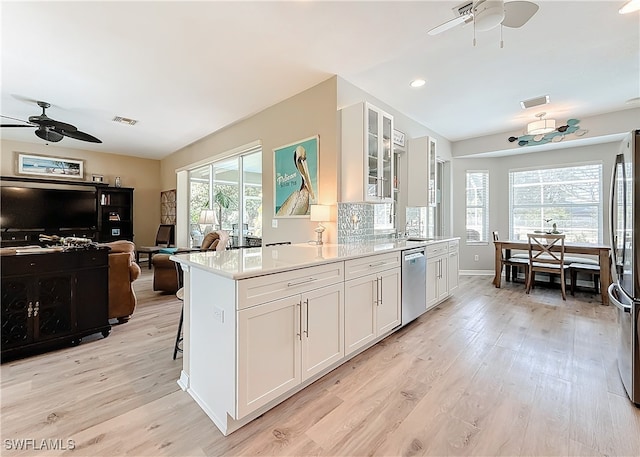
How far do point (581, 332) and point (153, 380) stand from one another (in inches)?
161

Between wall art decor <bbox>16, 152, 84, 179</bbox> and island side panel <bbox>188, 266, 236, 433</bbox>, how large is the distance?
6.85 m

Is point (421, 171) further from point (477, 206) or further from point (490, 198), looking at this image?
point (490, 198)

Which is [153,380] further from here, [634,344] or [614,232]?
[614,232]

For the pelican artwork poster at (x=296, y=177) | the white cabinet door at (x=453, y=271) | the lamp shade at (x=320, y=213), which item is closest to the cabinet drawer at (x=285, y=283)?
the lamp shade at (x=320, y=213)

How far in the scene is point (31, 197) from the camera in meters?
5.86

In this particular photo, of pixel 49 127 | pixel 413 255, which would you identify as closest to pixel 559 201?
pixel 413 255

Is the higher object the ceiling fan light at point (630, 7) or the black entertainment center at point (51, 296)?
the ceiling fan light at point (630, 7)

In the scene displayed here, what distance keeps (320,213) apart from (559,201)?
5.04 meters

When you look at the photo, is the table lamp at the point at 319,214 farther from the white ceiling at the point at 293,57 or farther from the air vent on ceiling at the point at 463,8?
the air vent on ceiling at the point at 463,8

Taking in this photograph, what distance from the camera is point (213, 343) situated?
1.68m

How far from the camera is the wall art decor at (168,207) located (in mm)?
7121

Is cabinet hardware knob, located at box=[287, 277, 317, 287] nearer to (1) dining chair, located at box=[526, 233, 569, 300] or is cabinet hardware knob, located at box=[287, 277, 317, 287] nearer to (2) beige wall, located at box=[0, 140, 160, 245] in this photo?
(1) dining chair, located at box=[526, 233, 569, 300]

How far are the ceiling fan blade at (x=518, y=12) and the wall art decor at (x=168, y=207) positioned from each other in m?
7.13

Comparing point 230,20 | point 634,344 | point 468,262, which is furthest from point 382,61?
point 468,262
